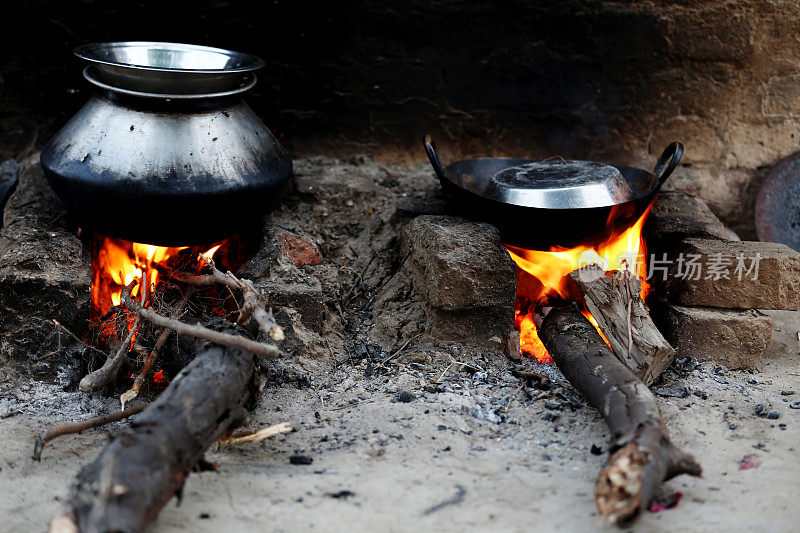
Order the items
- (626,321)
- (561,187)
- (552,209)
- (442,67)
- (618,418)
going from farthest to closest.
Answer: (442,67) < (561,187) < (552,209) < (626,321) < (618,418)

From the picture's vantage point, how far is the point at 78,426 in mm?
2324

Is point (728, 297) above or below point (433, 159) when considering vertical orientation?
below

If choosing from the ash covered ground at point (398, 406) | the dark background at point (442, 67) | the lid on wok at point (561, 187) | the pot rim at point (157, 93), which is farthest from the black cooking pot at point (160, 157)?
the lid on wok at point (561, 187)

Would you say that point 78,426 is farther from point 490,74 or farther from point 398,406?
point 490,74

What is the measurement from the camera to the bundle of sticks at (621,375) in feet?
6.15

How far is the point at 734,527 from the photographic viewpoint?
1.92 metres

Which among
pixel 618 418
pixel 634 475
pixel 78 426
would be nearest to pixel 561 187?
pixel 618 418

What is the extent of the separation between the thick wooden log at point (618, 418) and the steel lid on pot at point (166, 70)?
167cm

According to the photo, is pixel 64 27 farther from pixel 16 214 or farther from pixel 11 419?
pixel 11 419

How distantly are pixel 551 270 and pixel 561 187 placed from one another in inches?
16.9

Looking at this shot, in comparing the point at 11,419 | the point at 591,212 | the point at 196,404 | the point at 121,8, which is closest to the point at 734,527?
the point at 591,212

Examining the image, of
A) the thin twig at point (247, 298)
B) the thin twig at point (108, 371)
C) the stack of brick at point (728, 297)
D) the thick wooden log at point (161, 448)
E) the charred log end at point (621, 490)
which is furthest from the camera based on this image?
the stack of brick at point (728, 297)

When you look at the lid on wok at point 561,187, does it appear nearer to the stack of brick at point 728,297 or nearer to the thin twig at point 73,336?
the stack of brick at point 728,297

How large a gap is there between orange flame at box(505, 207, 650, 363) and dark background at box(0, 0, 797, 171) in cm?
90
